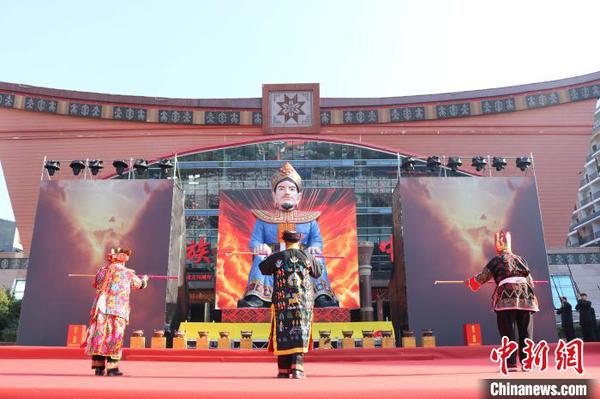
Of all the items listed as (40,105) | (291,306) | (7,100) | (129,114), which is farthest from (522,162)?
(7,100)

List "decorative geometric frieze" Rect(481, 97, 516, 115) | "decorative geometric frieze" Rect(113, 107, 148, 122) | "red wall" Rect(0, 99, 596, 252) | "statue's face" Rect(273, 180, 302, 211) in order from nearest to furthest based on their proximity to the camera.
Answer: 1. "statue's face" Rect(273, 180, 302, 211)
2. "red wall" Rect(0, 99, 596, 252)
3. "decorative geometric frieze" Rect(481, 97, 516, 115)
4. "decorative geometric frieze" Rect(113, 107, 148, 122)

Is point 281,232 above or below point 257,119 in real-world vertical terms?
below

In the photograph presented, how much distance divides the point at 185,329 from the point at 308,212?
13.2 feet

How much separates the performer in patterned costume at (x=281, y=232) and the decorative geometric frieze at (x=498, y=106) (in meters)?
12.0

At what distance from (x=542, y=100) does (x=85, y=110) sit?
19.0m

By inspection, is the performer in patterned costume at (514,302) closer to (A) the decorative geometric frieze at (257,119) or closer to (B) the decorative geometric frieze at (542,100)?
(A) the decorative geometric frieze at (257,119)

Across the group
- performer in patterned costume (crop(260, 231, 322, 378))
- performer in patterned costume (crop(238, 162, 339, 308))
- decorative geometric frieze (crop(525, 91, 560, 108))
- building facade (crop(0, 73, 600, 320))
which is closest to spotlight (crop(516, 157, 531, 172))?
performer in patterned costume (crop(238, 162, 339, 308))

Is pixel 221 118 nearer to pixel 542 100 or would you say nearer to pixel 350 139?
pixel 350 139

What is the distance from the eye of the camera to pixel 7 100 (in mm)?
21203

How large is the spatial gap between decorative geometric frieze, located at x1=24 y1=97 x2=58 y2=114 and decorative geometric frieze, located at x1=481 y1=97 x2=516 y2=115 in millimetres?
17956

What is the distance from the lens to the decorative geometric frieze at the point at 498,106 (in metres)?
21.1

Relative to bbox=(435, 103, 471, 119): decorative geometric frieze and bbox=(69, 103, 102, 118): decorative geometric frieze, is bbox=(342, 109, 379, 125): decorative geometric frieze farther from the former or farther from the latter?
bbox=(69, 103, 102, 118): decorative geometric frieze

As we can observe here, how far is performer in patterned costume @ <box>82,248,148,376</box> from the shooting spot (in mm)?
4645

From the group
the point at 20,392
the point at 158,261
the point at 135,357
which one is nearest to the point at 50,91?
the point at 158,261
